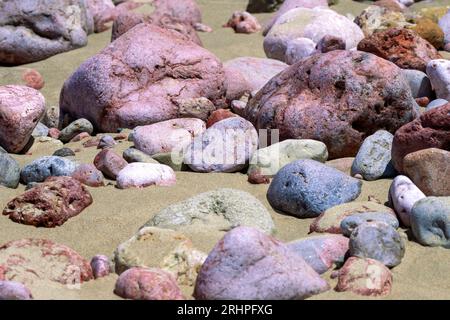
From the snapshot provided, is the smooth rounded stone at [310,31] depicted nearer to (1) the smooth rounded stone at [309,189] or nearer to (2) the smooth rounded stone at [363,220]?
(1) the smooth rounded stone at [309,189]

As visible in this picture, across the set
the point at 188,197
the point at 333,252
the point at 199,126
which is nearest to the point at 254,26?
the point at 199,126

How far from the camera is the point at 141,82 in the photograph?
632 cm

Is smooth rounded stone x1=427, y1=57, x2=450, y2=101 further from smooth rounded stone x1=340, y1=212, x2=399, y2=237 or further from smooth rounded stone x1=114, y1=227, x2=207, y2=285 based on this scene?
smooth rounded stone x1=114, y1=227, x2=207, y2=285

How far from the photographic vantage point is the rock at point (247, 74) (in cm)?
668

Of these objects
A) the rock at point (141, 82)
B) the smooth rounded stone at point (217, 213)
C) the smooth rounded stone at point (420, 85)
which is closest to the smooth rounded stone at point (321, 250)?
the smooth rounded stone at point (217, 213)

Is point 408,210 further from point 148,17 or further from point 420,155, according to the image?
point 148,17

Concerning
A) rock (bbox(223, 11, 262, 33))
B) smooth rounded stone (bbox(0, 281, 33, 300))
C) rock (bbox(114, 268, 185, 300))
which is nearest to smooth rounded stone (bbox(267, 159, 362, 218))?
rock (bbox(114, 268, 185, 300))

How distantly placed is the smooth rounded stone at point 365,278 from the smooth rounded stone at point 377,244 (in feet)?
0.34

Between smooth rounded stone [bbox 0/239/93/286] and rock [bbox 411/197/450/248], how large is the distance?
5.09 ft

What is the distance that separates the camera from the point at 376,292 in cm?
355

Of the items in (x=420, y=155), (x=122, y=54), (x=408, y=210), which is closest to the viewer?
(x=408, y=210)

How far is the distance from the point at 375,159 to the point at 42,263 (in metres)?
2.16
